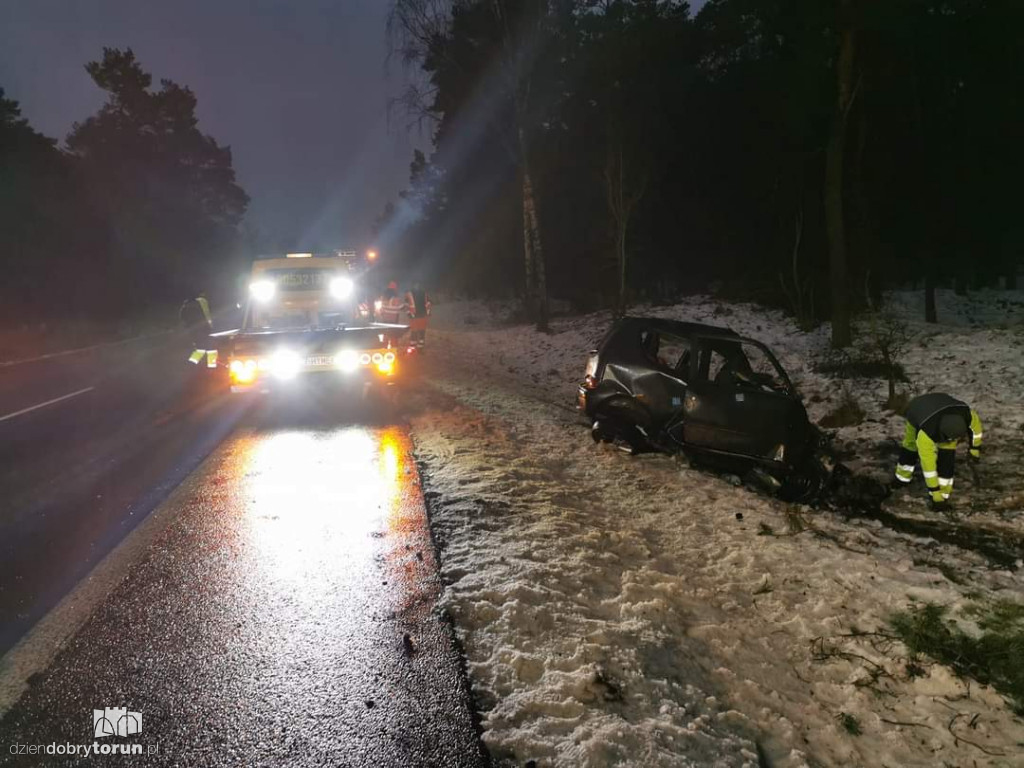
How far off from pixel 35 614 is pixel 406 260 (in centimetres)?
4917

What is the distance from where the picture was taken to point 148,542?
15.4 feet

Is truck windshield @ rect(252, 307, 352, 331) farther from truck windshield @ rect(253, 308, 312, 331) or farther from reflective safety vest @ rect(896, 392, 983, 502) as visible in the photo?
reflective safety vest @ rect(896, 392, 983, 502)

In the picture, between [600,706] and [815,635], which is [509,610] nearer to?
[600,706]

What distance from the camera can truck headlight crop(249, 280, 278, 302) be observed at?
32.4 ft

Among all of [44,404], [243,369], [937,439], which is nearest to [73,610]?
[243,369]

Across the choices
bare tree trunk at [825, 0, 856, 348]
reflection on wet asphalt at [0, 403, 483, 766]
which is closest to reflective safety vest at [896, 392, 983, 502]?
reflection on wet asphalt at [0, 403, 483, 766]

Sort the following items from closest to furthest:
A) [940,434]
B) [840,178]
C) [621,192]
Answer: [940,434] < [840,178] < [621,192]

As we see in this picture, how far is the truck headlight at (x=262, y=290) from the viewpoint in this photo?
987cm

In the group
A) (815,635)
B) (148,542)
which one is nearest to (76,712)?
(148,542)

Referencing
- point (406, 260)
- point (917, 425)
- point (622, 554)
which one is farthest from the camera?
point (406, 260)

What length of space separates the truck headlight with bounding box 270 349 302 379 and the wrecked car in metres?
3.83

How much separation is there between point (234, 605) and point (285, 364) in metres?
4.61

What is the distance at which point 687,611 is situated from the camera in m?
3.84

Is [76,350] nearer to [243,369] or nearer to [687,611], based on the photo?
[243,369]
